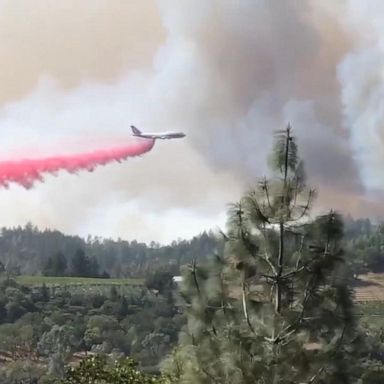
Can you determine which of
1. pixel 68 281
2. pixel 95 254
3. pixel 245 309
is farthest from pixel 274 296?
pixel 95 254

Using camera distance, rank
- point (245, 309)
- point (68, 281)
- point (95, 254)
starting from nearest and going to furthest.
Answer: point (245, 309)
point (68, 281)
point (95, 254)

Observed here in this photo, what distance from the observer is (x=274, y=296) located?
7973mm

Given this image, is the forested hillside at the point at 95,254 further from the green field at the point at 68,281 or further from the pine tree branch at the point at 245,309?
the pine tree branch at the point at 245,309

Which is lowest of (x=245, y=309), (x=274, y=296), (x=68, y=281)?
(x=245, y=309)

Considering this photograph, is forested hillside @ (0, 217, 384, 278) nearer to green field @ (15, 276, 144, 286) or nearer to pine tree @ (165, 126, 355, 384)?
green field @ (15, 276, 144, 286)

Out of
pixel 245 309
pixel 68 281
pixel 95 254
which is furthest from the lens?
pixel 95 254

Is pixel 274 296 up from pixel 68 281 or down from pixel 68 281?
down

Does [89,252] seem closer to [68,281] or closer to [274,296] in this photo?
[68,281]

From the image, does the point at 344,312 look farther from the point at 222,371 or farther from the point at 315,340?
the point at 222,371

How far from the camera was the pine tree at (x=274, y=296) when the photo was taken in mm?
7621

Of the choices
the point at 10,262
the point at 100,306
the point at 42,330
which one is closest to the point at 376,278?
the point at 100,306

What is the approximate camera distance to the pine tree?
300 inches

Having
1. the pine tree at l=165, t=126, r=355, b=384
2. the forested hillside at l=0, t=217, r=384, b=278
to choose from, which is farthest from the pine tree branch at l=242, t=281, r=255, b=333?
the forested hillside at l=0, t=217, r=384, b=278

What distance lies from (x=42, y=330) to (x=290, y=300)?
226ft
